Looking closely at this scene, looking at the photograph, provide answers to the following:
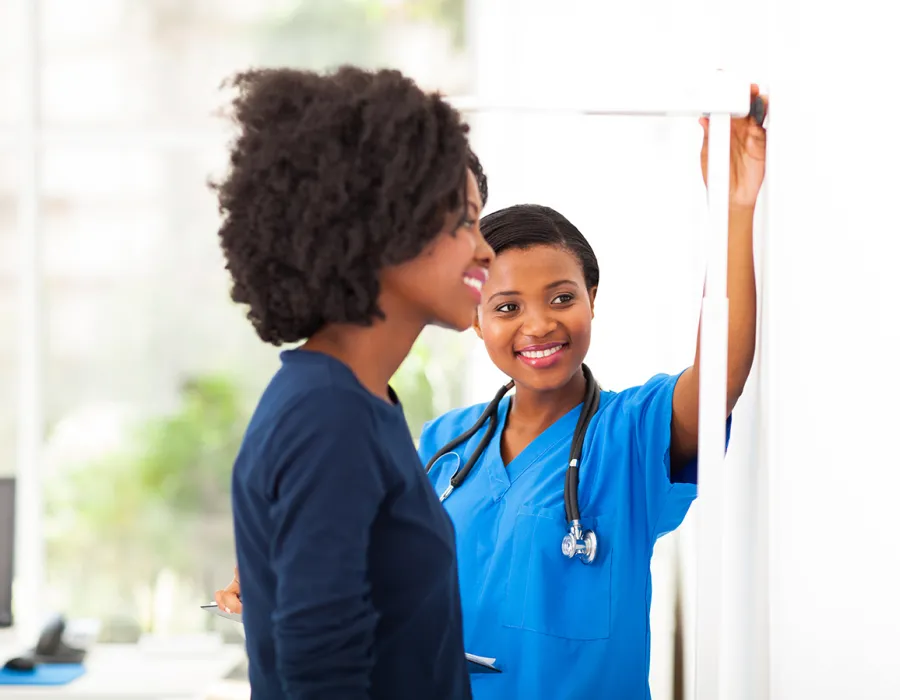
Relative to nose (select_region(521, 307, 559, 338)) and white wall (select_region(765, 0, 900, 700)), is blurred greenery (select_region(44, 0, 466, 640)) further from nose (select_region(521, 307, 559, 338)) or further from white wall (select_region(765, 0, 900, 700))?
white wall (select_region(765, 0, 900, 700))

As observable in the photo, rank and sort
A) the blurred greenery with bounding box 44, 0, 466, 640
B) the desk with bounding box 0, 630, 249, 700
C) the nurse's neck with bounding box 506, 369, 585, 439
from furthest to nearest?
1. the blurred greenery with bounding box 44, 0, 466, 640
2. the desk with bounding box 0, 630, 249, 700
3. the nurse's neck with bounding box 506, 369, 585, 439

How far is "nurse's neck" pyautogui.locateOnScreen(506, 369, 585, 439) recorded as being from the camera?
1.25m

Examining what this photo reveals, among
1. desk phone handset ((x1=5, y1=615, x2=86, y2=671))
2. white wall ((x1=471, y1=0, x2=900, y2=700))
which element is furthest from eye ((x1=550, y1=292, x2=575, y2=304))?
desk phone handset ((x1=5, y1=615, x2=86, y2=671))

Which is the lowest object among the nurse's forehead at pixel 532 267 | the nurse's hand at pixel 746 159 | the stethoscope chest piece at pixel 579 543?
the stethoscope chest piece at pixel 579 543

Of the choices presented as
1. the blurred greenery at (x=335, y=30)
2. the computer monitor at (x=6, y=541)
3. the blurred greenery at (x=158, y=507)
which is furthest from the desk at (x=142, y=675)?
the blurred greenery at (x=335, y=30)

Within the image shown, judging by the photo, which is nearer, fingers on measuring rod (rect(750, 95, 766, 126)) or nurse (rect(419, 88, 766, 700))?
fingers on measuring rod (rect(750, 95, 766, 126))

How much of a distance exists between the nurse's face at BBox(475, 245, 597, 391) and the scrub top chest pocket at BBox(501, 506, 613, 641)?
0.18 m

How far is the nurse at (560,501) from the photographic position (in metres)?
1.12

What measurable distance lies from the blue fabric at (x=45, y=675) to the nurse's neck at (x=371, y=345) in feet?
5.37

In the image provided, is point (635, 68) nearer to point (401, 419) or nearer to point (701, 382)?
point (701, 382)

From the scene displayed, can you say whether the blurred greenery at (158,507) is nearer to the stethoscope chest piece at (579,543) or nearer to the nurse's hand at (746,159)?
the stethoscope chest piece at (579,543)

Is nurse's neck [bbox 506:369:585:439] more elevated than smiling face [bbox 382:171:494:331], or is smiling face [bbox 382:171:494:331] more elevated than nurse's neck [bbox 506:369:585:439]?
smiling face [bbox 382:171:494:331]

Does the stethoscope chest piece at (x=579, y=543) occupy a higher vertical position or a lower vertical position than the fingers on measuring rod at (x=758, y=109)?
lower

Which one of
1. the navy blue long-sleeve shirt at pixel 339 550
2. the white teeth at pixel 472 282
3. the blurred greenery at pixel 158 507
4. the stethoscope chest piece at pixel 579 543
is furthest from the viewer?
the blurred greenery at pixel 158 507
